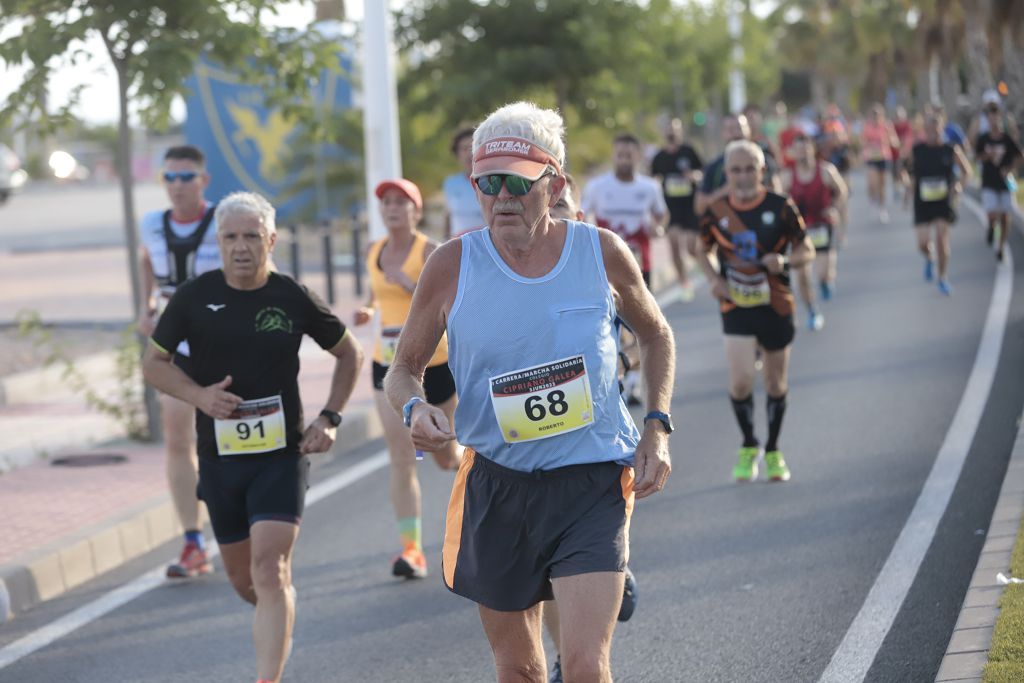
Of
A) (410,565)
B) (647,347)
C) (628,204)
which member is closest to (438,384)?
(410,565)

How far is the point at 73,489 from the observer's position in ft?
31.7

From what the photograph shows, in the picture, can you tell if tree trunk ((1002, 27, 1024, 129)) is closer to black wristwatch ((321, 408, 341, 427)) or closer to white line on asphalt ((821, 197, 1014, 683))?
white line on asphalt ((821, 197, 1014, 683))

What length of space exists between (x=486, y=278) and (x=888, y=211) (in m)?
29.2

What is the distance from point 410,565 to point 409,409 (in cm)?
336

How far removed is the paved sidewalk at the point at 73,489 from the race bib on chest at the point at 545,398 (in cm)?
385

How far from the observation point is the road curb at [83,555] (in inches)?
293

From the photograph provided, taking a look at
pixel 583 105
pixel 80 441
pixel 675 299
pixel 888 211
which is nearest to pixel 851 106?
pixel 888 211

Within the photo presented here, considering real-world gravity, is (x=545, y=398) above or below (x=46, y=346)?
above

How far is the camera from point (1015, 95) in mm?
30703

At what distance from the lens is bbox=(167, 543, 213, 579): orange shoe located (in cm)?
779

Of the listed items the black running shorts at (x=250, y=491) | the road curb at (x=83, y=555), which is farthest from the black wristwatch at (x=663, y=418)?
the road curb at (x=83, y=555)

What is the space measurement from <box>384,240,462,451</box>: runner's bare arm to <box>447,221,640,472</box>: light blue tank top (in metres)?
0.05

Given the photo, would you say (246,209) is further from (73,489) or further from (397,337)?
(73,489)

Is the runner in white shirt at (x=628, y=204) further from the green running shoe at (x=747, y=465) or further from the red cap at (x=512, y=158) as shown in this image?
the red cap at (x=512, y=158)
